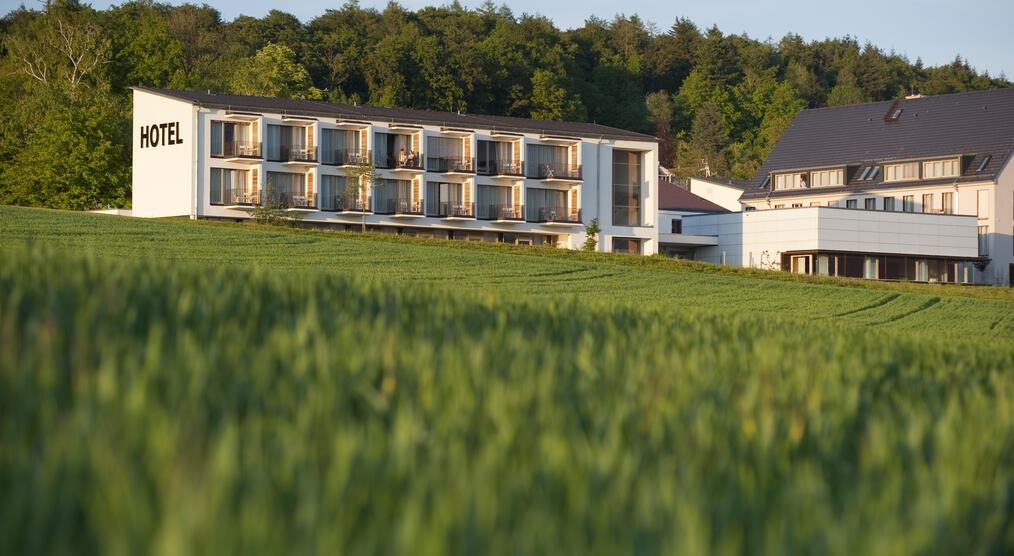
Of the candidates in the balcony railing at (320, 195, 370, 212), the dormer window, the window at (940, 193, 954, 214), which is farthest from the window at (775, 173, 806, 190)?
the balcony railing at (320, 195, 370, 212)

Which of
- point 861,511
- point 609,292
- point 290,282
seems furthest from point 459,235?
point 861,511

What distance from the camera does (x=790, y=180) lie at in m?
95.7

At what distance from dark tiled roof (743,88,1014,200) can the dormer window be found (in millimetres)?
639

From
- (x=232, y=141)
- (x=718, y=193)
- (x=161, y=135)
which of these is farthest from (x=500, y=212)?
(x=718, y=193)

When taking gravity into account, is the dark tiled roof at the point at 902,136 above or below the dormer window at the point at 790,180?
above

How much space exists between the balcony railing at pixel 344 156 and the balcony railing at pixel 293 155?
34.8 inches

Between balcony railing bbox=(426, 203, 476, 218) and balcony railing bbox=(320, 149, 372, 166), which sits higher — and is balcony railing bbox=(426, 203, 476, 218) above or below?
below

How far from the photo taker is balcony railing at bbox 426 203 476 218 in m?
75.9

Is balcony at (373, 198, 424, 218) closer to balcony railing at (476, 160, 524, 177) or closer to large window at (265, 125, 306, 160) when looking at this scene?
large window at (265, 125, 306, 160)

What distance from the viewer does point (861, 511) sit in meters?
3.12

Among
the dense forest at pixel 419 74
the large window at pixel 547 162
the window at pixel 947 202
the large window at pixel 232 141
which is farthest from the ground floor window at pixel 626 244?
the dense forest at pixel 419 74

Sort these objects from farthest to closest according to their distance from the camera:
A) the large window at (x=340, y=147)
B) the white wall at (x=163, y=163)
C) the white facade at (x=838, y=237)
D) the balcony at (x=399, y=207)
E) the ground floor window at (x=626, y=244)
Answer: the ground floor window at (x=626, y=244), the white facade at (x=838, y=237), the balcony at (x=399, y=207), the large window at (x=340, y=147), the white wall at (x=163, y=163)

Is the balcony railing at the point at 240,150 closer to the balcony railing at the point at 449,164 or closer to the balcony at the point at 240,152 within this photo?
the balcony at the point at 240,152

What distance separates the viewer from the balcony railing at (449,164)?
76188 mm
